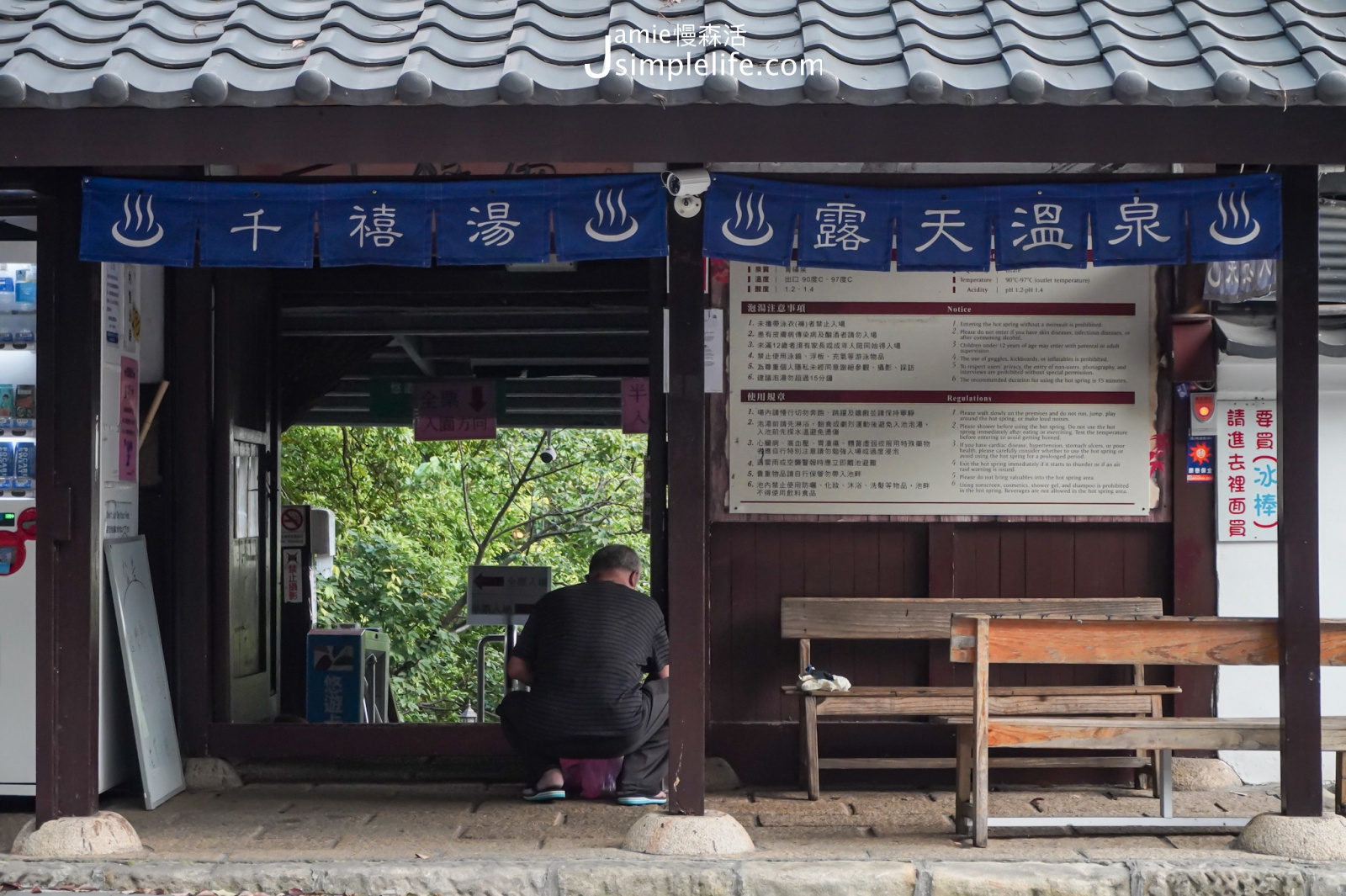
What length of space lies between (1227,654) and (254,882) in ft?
13.1

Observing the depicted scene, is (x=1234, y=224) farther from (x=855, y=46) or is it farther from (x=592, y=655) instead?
(x=592, y=655)

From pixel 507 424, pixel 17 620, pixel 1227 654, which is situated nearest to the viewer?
pixel 1227 654

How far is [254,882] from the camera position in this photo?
5.04m

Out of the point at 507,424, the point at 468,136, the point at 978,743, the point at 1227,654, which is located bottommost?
the point at 978,743

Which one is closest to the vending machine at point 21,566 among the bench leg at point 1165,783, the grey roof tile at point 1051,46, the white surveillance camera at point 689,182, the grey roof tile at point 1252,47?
the white surveillance camera at point 689,182

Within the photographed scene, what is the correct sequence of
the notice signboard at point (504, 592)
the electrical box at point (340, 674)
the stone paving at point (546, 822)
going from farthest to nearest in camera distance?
the notice signboard at point (504, 592), the electrical box at point (340, 674), the stone paving at point (546, 822)

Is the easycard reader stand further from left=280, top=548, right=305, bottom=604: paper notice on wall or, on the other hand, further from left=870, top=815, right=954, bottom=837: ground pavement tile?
left=870, top=815, right=954, bottom=837: ground pavement tile

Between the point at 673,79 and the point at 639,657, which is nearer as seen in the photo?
the point at 673,79

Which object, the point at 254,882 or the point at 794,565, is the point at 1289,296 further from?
the point at 254,882

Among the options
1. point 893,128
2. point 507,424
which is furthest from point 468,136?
point 507,424

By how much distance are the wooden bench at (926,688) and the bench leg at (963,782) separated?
23.2 inches

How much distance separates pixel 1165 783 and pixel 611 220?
3382mm

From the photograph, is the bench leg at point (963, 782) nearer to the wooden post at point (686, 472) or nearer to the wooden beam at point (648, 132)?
the wooden post at point (686, 472)

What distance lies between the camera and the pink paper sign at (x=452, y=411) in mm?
11203
